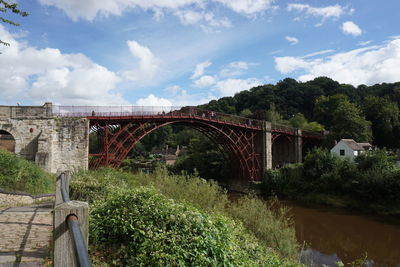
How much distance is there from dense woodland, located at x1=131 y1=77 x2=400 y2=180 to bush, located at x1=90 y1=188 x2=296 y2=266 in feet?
96.2

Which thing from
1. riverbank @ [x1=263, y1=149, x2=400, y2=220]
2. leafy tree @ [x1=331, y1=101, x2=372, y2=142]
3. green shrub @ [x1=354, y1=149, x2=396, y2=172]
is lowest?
riverbank @ [x1=263, y1=149, x2=400, y2=220]

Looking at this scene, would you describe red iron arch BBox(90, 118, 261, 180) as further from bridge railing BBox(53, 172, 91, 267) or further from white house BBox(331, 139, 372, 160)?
bridge railing BBox(53, 172, 91, 267)

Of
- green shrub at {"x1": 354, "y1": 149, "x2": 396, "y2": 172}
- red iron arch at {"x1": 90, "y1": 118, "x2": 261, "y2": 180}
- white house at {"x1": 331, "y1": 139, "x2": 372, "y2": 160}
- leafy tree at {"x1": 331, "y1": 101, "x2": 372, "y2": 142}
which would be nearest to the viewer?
red iron arch at {"x1": 90, "y1": 118, "x2": 261, "y2": 180}

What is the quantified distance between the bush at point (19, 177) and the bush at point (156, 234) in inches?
284

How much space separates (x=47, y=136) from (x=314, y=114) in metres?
43.2

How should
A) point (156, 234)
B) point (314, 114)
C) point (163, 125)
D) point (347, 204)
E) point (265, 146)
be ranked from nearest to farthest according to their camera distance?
point (156, 234), point (347, 204), point (163, 125), point (265, 146), point (314, 114)

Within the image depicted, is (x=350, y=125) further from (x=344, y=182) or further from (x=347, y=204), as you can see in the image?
(x=347, y=204)

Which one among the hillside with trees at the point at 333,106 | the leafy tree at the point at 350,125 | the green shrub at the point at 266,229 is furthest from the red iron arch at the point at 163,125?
the hillside with trees at the point at 333,106

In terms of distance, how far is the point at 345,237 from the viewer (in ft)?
50.6

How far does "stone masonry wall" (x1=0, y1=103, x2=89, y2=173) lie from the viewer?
1569cm

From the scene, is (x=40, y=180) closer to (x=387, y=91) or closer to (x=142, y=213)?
(x=142, y=213)

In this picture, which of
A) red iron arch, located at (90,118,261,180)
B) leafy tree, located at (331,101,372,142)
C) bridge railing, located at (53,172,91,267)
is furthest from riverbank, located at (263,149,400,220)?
bridge railing, located at (53,172,91,267)

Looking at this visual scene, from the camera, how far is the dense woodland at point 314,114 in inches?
1293

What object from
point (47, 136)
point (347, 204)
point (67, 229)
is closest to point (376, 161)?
point (347, 204)
